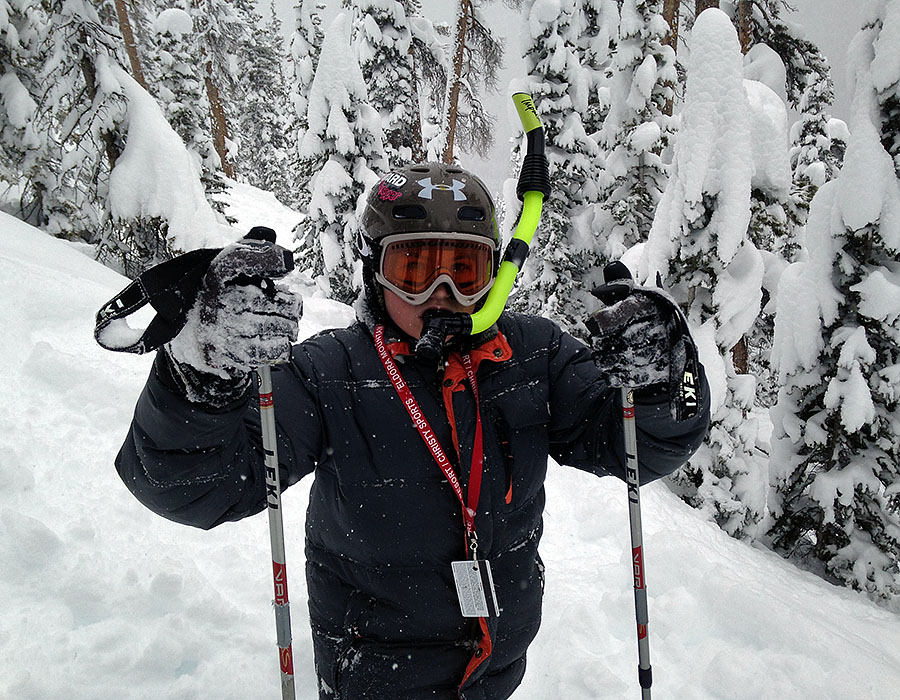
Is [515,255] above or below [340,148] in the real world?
above

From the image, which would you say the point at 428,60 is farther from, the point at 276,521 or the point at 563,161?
the point at 276,521

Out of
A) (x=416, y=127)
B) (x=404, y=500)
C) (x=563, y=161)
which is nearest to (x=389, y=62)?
(x=416, y=127)

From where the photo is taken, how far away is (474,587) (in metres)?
1.76

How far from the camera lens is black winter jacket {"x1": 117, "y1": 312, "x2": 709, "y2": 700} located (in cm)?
179

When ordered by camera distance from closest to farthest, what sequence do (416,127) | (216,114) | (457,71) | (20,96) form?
(20,96) < (457,71) < (416,127) < (216,114)

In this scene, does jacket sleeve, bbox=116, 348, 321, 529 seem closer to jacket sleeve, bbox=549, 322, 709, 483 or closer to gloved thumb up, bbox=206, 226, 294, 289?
gloved thumb up, bbox=206, 226, 294, 289

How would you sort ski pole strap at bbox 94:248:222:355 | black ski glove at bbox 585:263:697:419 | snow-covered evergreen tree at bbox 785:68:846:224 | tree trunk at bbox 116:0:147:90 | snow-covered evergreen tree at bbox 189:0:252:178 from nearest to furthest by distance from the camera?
1. ski pole strap at bbox 94:248:222:355
2. black ski glove at bbox 585:263:697:419
3. tree trunk at bbox 116:0:147:90
4. snow-covered evergreen tree at bbox 785:68:846:224
5. snow-covered evergreen tree at bbox 189:0:252:178

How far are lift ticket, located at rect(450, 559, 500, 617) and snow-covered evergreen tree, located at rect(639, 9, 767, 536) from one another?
6.93 meters

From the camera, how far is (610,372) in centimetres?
173

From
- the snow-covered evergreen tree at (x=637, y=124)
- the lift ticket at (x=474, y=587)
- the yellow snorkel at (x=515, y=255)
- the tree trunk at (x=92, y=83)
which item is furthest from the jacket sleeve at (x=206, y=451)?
the snow-covered evergreen tree at (x=637, y=124)

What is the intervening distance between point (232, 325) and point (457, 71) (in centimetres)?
1688

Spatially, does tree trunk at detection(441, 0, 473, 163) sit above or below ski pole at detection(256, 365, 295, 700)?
above

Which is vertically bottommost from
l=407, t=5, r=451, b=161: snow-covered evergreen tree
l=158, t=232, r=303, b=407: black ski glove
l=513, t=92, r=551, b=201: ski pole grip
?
l=158, t=232, r=303, b=407: black ski glove

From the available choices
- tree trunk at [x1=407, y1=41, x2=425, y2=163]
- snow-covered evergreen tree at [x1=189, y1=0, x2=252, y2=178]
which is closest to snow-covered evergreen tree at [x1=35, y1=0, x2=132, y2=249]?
tree trunk at [x1=407, y1=41, x2=425, y2=163]
